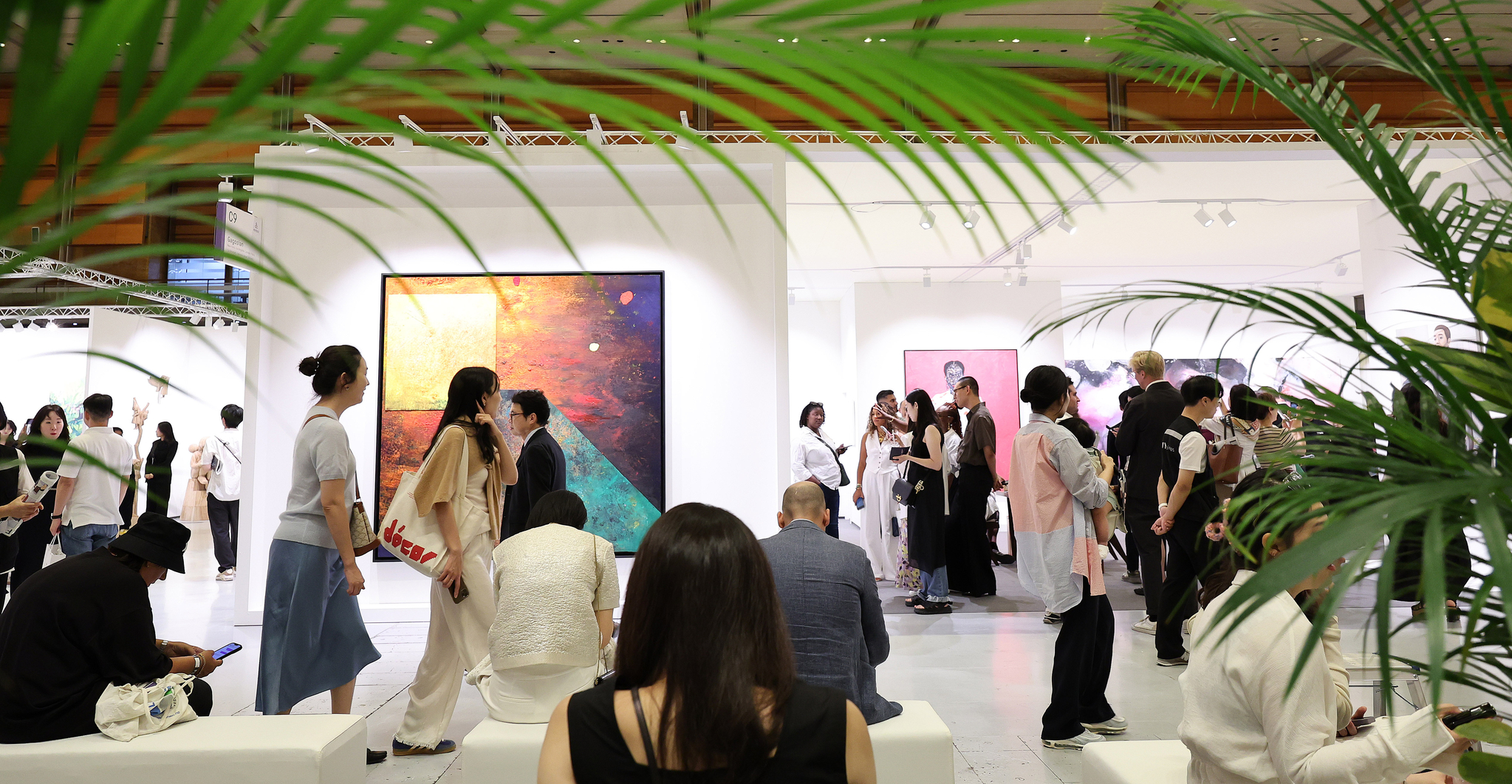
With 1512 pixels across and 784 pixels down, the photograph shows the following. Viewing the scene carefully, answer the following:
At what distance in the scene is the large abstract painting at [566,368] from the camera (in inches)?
267

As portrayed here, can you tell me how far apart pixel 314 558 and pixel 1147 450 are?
15.0ft

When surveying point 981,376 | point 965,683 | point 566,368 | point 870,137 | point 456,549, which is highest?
point 870,137

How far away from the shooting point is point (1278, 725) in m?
1.96

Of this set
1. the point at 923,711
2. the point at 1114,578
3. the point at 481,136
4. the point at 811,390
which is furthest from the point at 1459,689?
the point at 811,390

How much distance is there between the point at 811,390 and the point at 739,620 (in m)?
14.0

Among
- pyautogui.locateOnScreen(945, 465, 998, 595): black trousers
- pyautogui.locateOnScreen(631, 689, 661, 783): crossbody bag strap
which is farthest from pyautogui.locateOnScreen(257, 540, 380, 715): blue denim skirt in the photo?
pyautogui.locateOnScreen(945, 465, 998, 595): black trousers

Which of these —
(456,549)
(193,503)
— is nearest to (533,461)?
(456,549)

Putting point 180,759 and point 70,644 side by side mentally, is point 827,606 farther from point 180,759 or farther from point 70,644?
point 70,644

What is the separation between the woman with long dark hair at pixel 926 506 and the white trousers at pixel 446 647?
12.2 ft

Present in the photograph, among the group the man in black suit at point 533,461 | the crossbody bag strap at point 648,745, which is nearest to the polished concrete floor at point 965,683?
the man in black suit at point 533,461

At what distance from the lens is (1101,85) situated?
24.5 ft

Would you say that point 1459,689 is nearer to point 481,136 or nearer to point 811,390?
point 481,136

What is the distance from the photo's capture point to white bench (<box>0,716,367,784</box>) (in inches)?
106

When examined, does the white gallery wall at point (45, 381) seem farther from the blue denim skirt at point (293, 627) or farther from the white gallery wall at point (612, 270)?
the blue denim skirt at point (293, 627)
